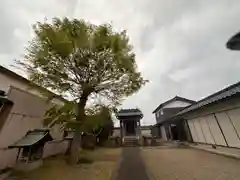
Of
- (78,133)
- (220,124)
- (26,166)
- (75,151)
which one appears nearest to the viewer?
(26,166)

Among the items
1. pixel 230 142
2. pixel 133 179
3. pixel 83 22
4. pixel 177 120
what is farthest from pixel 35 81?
pixel 177 120

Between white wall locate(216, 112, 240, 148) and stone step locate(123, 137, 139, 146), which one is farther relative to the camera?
stone step locate(123, 137, 139, 146)

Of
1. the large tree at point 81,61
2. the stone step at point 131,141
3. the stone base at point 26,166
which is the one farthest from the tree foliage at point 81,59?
the stone step at point 131,141

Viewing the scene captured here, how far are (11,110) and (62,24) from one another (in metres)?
5.45

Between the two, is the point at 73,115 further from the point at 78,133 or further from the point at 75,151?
the point at 75,151

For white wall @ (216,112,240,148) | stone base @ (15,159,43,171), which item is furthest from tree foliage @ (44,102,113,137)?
white wall @ (216,112,240,148)

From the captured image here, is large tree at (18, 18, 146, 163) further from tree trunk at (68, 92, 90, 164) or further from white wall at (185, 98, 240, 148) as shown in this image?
white wall at (185, 98, 240, 148)

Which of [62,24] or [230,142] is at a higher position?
[62,24]

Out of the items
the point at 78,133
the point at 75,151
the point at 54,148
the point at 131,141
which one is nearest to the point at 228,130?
the point at 78,133

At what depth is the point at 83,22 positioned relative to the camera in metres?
10.4

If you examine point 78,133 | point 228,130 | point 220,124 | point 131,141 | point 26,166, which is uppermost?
point 131,141

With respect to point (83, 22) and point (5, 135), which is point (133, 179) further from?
point (83, 22)

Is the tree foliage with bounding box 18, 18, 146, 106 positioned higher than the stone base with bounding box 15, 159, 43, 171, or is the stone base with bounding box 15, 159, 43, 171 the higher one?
the tree foliage with bounding box 18, 18, 146, 106

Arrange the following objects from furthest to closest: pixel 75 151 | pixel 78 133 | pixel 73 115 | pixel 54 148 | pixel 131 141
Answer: pixel 131 141 → pixel 54 148 → pixel 78 133 → pixel 75 151 → pixel 73 115
